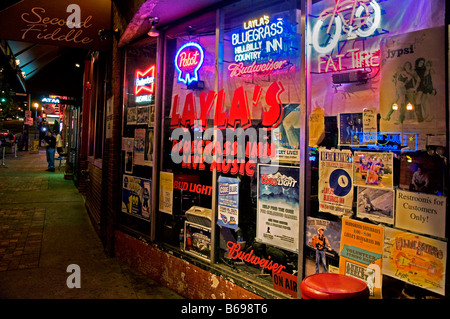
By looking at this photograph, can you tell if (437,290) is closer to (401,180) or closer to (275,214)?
(401,180)

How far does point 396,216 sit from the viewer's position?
8.91 ft

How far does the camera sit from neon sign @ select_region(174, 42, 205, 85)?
4.64 m

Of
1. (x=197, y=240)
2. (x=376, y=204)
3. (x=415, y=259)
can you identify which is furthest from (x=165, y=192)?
(x=415, y=259)

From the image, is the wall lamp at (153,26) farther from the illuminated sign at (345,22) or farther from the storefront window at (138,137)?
the illuminated sign at (345,22)

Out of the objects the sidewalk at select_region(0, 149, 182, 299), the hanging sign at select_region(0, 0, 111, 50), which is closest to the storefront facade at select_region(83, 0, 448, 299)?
the sidewalk at select_region(0, 149, 182, 299)

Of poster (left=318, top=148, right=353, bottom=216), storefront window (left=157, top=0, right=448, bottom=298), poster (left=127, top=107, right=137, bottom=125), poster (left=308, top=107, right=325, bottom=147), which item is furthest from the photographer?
poster (left=127, top=107, right=137, bottom=125)

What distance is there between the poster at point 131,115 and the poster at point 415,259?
4.48 metres

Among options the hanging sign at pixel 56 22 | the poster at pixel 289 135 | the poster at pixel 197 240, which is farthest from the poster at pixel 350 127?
the hanging sign at pixel 56 22

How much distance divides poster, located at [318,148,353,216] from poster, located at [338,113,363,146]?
0.34 ft

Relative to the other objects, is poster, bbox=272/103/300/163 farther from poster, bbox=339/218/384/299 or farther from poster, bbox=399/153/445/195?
poster, bbox=399/153/445/195

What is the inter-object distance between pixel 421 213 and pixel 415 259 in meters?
0.35

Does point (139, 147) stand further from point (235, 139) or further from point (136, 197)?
point (235, 139)

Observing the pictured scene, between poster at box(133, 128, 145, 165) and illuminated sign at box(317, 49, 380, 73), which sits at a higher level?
illuminated sign at box(317, 49, 380, 73)

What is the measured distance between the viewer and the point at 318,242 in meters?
3.25
